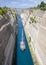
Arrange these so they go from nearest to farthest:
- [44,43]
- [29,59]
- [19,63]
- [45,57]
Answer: [45,57] < [44,43] < [19,63] < [29,59]

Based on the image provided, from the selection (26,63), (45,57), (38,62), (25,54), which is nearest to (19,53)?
(25,54)

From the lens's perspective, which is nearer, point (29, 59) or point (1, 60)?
point (1, 60)

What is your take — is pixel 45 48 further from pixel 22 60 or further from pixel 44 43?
pixel 22 60

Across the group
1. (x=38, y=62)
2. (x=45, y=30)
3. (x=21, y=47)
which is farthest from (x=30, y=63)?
(x=21, y=47)

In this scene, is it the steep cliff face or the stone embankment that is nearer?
the steep cliff face

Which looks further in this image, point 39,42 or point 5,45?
point 39,42

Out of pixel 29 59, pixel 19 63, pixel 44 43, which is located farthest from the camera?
pixel 29 59

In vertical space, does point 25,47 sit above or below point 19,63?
below

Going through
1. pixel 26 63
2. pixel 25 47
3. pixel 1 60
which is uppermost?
pixel 1 60

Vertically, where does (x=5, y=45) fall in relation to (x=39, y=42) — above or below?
above

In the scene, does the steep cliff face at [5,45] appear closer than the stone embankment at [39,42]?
Yes
